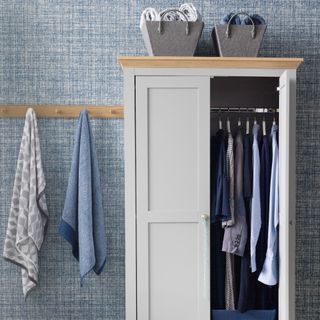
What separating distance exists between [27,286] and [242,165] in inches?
50.9

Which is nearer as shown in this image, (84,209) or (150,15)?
(150,15)

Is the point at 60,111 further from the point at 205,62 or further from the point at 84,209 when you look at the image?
the point at 205,62

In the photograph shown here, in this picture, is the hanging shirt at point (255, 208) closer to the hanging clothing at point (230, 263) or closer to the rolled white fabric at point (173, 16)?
the hanging clothing at point (230, 263)

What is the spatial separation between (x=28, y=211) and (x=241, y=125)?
1178 millimetres

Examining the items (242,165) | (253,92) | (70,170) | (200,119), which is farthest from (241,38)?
(70,170)

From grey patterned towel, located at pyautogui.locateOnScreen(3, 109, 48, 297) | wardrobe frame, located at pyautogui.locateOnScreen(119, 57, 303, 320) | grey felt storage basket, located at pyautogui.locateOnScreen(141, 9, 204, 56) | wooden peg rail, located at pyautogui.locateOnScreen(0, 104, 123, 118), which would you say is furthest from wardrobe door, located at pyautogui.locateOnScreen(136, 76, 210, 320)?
grey patterned towel, located at pyautogui.locateOnScreen(3, 109, 48, 297)

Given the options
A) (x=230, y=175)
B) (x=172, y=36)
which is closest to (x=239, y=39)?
(x=172, y=36)

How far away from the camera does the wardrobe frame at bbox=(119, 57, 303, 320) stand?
2.07 meters

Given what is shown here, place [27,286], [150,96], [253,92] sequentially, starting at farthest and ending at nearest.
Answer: [27,286], [253,92], [150,96]

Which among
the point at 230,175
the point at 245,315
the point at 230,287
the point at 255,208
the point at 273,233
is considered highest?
the point at 230,175

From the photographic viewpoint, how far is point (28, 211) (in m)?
2.39

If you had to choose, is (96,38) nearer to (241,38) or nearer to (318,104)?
(241,38)

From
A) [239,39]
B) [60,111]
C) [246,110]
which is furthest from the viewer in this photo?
[60,111]

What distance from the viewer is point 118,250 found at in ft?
8.39
